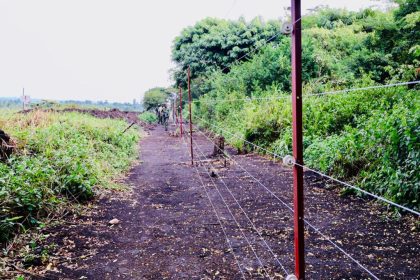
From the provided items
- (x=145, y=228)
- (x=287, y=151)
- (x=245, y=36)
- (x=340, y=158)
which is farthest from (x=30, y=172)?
(x=245, y=36)

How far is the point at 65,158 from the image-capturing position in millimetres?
5664

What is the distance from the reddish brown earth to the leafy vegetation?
53cm

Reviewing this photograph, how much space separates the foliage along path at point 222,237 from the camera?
3.20 m

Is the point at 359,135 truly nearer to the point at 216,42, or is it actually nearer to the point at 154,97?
→ the point at 216,42

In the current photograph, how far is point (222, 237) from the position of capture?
4.00 meters

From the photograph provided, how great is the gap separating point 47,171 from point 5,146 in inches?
41.7

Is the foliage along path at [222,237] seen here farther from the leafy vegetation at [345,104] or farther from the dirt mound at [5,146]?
the dirt mound at [5,146]

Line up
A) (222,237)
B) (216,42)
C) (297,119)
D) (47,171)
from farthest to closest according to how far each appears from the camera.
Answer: (216,42), (47,171), (222,237), (297,119)

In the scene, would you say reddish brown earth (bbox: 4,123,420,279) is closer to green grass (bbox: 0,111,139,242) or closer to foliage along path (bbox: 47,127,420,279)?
foliage along path (bbox: 47,127,420,279)

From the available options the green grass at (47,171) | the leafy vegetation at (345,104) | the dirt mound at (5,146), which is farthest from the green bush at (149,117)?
the dirt mound at (5,146)

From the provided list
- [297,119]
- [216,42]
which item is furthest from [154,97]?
[297,119]

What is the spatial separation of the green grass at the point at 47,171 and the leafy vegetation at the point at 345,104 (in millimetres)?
2538

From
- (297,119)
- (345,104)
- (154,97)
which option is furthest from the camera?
(154,97)

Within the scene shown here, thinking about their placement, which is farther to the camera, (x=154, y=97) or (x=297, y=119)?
(x=154, y=97)
